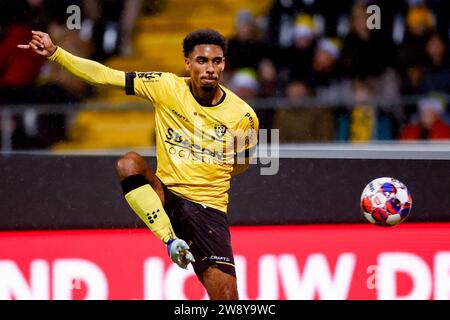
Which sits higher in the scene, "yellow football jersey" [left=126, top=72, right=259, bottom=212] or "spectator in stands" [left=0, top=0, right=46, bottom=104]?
"spectator in stands" [left=0, top=0, right=46, bottom=104]

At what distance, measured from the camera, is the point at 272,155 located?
32.4ft

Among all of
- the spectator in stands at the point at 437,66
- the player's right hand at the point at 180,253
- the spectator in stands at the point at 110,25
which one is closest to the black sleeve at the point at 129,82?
the player's right hand at the point at 180,253

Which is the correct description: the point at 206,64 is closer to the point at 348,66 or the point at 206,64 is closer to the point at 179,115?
the point at 179,115

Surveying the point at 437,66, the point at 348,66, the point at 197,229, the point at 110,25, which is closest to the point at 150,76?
the point at 197,229

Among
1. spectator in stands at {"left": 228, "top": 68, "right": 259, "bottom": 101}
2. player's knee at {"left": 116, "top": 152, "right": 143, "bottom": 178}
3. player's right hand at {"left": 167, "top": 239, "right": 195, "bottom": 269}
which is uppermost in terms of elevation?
spectator in stands at {"left": 228, "top": 68, "right": 259, "bottom": 101}

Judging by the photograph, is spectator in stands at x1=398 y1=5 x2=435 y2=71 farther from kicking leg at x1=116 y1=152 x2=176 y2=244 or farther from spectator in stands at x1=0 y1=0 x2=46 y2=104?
kicking leg at x1=116 y1=152 x2=176 y2=244

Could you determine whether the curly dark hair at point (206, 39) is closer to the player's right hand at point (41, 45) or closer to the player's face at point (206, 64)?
the player's face at point (206, 64)

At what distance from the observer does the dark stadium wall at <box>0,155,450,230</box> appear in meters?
9.80

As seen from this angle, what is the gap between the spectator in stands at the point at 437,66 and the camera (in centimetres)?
1098

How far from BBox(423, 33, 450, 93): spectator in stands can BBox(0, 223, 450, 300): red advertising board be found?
5.64 feet

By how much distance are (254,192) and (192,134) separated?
167 centimetres

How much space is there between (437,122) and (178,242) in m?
3.60

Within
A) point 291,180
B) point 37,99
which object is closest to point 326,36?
point 291,180

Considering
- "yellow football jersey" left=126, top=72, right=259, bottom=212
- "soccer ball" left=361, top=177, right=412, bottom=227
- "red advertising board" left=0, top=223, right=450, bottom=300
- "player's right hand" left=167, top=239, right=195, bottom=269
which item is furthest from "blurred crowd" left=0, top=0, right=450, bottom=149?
"player's right hand" left=167, top=239, right=195, bottom=269
